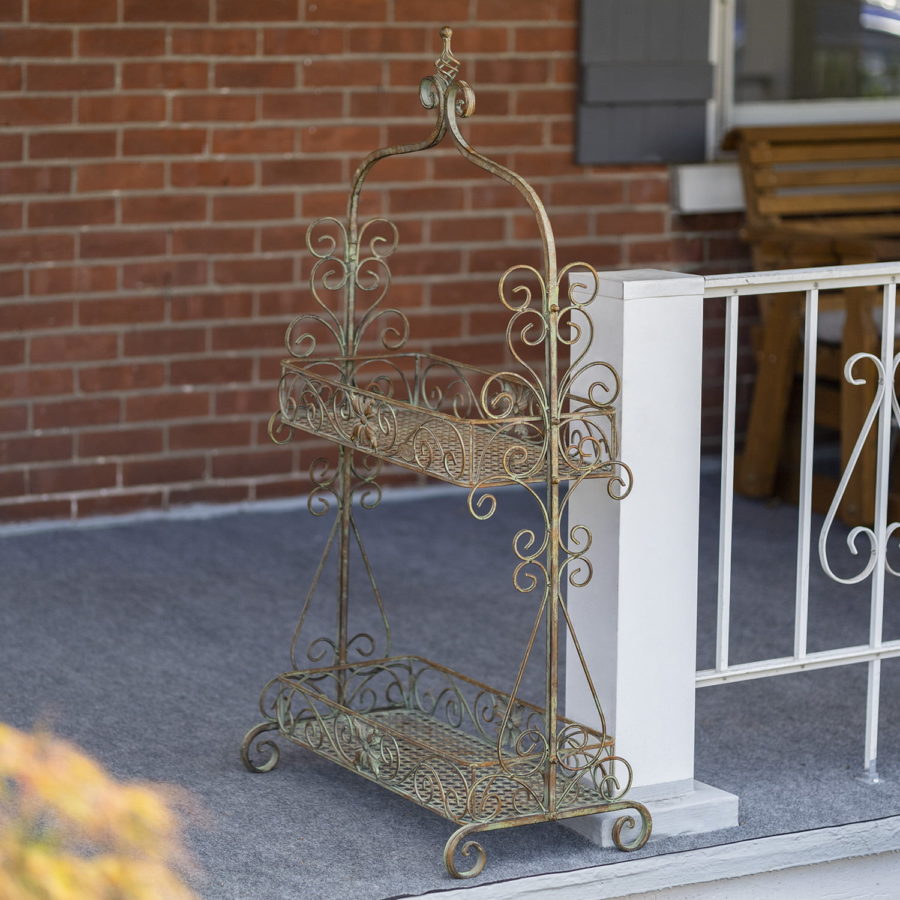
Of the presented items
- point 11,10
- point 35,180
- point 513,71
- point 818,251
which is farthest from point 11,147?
point 818,251

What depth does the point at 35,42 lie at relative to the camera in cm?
447

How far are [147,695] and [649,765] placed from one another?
1122mm

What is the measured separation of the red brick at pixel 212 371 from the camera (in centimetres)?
479

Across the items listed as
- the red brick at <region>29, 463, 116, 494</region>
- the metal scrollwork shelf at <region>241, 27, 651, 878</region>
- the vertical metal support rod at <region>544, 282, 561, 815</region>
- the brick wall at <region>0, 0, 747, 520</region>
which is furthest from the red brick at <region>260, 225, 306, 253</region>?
the vertical metal support rod at <region>544, 282, 561, 815</region>

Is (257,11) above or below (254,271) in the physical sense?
above

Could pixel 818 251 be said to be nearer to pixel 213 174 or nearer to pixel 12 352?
pixel 213 174

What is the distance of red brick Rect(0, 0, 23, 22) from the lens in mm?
4422

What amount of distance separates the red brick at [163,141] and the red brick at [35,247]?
285mm

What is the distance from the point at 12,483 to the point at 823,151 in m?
2.52

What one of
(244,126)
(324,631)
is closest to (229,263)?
(244,126)

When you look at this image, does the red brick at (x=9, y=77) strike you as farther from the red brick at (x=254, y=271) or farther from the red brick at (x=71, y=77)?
the red brick at (x=254, y=271)

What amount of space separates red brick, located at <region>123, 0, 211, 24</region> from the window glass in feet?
5.54

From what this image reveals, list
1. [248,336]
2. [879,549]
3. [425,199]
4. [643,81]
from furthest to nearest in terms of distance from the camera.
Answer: [643,81] < [425,199] < [248,336] < [879,549]

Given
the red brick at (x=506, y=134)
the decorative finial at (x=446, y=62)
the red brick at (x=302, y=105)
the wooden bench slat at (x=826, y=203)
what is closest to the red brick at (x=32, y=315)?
the red brick at (x=302, y=105)
